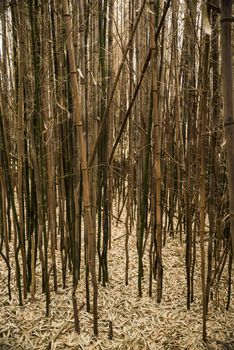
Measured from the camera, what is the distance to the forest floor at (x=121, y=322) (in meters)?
1.46

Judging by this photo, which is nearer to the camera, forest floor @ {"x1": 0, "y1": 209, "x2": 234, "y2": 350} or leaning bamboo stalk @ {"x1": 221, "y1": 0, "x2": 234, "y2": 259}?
leaning bamboo stalk @ {"x1": 221, "y1": 0, "x2": 234, "y2": 259}

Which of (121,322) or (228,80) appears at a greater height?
(228,80)

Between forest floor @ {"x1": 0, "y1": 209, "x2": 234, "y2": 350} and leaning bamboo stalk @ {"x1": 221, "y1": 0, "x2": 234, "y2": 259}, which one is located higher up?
leaning bamboo stalk @ {"x1": 221, "y1": 0, "x2": 234, "y2": 259}

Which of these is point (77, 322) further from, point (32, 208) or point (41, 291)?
point (32, 208)

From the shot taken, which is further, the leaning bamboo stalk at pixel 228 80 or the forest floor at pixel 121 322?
the forest floor at pixel 121 322

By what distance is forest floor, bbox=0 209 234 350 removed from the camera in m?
1.46

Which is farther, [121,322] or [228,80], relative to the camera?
[121,322]

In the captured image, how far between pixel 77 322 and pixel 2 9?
1.40 metres

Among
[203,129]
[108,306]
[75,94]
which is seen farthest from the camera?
[108,306]

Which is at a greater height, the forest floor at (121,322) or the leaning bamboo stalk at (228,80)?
the leaning bamboo stalk at (228,80)

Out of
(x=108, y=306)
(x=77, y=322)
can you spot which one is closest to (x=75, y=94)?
(x=77, y=322)

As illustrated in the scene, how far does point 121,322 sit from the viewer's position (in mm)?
1617

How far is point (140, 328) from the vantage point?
1.59 metres

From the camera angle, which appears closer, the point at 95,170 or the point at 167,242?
the point at 95,170
